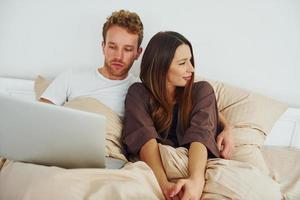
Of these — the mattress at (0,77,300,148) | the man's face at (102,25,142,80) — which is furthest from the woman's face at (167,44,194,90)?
the mattress at (0,77,300,148)

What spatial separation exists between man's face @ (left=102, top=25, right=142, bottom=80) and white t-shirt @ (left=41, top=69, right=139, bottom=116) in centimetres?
6

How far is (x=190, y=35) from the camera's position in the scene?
1.48m

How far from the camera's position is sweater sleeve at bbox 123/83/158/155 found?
1006mm

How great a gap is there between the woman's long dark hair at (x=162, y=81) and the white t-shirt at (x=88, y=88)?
178 millimetres

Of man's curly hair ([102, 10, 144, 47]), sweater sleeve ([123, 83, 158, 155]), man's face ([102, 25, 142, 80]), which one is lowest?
sweater sleeve ([123, 83, 158, 155])

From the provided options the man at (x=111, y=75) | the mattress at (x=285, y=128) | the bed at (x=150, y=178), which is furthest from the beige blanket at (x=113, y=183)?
the mattress at (x=285, y=128)

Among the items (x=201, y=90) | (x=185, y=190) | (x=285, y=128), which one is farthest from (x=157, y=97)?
(x=285, y=128)

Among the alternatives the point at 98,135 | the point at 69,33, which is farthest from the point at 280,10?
the point at 98,135

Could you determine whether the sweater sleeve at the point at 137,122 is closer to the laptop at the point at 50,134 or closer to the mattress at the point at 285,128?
the laptop at the point at 50,134

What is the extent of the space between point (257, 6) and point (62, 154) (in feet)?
3.87

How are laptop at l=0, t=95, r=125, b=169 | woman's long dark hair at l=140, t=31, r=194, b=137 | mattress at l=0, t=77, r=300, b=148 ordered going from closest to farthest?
laptop at l=0, t=95, r=125, b=169, woman's long dark hair at l=140, t=31, r=194, b=137, mattress at l=0, t=77, r=300, b=148

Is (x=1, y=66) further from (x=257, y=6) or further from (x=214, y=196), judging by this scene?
(x=257, y=6)

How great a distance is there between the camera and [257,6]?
4.84 ft

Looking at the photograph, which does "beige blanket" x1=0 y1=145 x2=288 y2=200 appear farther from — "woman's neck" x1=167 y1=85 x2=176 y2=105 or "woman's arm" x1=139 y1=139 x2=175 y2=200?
"woman's neck" x1=167 y1=85 x2=176 y2=105
